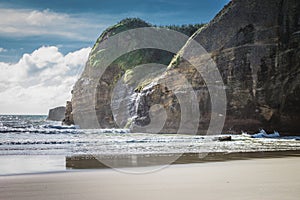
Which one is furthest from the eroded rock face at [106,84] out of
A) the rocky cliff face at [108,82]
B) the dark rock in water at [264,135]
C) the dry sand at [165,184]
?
the dry sand at [165,184]

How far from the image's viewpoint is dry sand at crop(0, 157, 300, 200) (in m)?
6.01

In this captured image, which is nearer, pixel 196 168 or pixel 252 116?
pixel 196 168

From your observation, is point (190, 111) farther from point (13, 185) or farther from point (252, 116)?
point (13, 185)

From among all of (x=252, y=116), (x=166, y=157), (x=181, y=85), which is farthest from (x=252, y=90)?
(x=166, y=157)

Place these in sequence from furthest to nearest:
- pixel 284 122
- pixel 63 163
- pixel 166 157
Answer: pixel 284 122, pixel 166 157, pixel 63 163

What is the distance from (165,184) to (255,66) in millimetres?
20854

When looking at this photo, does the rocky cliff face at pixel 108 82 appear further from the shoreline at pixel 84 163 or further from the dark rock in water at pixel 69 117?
the shoreline at pixel 84 163

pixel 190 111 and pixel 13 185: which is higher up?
pixel 190 111

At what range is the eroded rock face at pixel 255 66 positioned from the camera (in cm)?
2470

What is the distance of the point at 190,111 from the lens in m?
28.3

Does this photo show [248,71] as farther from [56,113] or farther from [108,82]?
[56,113]

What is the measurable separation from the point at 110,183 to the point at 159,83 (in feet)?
81.2

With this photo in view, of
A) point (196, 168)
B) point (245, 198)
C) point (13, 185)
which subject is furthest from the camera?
point (196, 168)

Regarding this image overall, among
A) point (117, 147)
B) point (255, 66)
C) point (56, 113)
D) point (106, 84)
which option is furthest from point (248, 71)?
point (56, 113)
